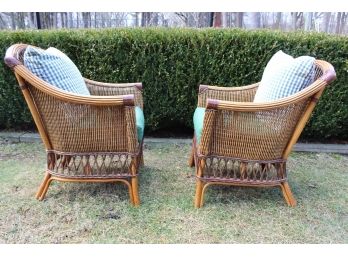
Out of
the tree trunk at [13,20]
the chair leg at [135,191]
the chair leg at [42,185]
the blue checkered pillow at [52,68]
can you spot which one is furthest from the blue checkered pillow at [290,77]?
the tree trunk at [13,20]

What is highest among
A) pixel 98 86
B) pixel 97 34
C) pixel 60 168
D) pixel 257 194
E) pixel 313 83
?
pixel 97 34

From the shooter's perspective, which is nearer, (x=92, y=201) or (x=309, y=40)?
(x=92, y=201)

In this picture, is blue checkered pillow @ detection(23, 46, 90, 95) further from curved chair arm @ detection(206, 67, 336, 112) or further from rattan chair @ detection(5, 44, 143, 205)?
curved chair arm @ detection(206, 67, 336, 112)

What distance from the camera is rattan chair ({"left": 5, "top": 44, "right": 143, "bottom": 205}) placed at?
1782 millimetres

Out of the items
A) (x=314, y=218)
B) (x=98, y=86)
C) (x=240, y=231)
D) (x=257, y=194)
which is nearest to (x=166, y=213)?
(x=240, y=231)

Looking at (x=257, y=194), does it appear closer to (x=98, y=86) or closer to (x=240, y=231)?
(x=240, y=231)

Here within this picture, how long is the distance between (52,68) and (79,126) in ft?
1.30

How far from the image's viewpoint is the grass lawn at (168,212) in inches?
68.7

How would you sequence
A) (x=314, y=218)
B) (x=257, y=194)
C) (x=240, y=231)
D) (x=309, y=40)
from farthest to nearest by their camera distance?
(x=309, y=40)
(x=257, y=194)
(x=314, y=218)
(x=240, y=231)

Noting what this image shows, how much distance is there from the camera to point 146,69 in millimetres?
3047

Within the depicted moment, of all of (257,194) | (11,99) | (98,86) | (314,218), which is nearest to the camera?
(314,218)

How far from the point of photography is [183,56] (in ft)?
9.88

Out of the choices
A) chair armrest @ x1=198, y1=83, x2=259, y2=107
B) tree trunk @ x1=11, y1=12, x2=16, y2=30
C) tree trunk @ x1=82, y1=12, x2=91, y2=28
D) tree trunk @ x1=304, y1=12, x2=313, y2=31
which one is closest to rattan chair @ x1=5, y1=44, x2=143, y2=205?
chair armrest @ x1=198, y1=83, x2=259, y2=107

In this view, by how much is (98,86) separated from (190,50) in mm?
992
